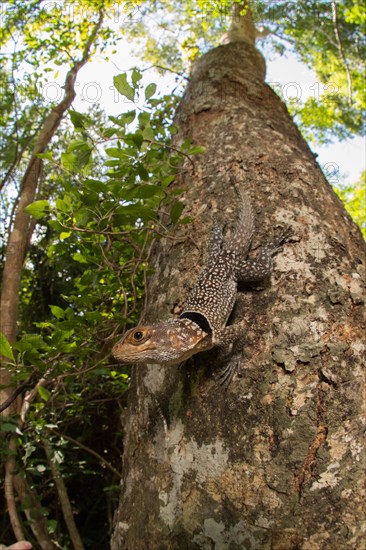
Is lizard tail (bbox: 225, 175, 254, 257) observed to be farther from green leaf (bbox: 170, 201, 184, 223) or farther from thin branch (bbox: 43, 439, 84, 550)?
thin branch (bbox: 43, 439, 84, 550)

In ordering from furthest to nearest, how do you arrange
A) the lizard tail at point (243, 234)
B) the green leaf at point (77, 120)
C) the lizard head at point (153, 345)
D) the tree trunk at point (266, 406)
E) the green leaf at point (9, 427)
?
the green leaf at point (9, 427) → the lizard tail at point (243, 234) → the green leaf at point (77, 120) → the lizard head at point (153, 345) → the tree trunk at point (266, 406)

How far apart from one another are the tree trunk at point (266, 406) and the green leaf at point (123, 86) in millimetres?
913

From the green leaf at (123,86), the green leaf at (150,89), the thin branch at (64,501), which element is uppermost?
the green leaf at (150,89)

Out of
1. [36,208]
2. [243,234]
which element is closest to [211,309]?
[243,234]

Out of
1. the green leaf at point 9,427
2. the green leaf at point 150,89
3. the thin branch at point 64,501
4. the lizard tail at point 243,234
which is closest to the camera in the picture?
the green leaf at point 150,89

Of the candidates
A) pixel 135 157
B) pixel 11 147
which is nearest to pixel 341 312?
pixel 135 157

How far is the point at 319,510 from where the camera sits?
69.3 inches

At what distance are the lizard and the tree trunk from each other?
72mm

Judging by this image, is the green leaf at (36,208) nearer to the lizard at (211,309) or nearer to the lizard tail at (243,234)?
the lizard at (211,309)

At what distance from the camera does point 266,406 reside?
2006mm

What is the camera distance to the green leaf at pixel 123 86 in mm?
2426

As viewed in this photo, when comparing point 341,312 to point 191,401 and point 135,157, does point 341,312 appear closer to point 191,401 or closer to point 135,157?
point 191,401

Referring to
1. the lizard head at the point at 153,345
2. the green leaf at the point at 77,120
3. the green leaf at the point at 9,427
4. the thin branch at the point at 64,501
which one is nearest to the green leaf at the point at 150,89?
the green leaf at the point at 77,120

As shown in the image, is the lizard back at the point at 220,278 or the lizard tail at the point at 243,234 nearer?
the lizard back at the point at 220,278
